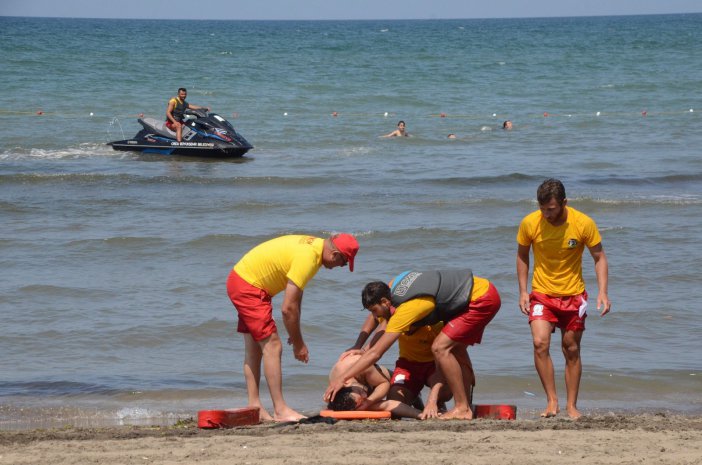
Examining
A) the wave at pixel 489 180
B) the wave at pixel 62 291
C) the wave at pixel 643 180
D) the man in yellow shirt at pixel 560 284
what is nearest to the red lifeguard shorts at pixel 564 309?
the man in yellow shirt at pixel 560 284

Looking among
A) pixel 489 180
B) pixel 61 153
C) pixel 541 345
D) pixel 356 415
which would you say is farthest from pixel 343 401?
pixel 61 153

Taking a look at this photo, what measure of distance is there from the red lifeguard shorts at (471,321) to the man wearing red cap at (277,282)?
2.44ft

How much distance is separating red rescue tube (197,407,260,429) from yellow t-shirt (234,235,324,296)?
2.44 feet

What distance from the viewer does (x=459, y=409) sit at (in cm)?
638

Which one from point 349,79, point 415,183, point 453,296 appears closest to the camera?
point 453,296

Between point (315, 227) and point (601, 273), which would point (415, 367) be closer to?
point (601, 273)

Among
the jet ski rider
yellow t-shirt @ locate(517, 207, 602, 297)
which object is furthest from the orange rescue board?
the jet ski rider

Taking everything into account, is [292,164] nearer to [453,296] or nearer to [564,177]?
[564,177]

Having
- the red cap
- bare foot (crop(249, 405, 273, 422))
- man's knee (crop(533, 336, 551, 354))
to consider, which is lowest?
bare foot (crop(249, 405, 273, 422))

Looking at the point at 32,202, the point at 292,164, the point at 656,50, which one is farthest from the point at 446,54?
the point at 32,202

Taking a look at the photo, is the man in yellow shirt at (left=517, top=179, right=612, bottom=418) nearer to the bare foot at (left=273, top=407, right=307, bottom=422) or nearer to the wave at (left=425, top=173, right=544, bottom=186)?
the bare foot at (left=273, top=407, right=307, bottom=422)

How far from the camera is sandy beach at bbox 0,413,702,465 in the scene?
5.21 metres

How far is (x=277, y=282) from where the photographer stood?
6.28 metres

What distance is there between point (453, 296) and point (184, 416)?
2.03 m
